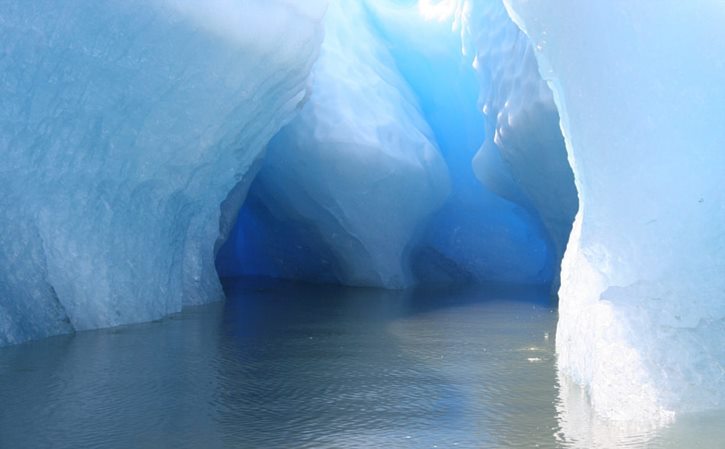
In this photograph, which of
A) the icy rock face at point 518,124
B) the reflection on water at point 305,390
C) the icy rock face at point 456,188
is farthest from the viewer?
the icy rock face at point 456,188

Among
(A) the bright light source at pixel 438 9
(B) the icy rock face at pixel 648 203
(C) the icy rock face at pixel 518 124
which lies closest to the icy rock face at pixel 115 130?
(C) the icy rock face at pixel 518 124

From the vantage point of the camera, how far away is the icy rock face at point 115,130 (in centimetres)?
477

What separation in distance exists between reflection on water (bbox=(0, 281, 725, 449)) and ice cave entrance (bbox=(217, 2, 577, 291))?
156 inches

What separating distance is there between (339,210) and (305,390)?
7030 millimetres

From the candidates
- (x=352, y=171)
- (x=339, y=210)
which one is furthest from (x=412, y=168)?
(x=339, y=210)

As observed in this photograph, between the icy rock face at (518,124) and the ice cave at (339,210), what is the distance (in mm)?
41

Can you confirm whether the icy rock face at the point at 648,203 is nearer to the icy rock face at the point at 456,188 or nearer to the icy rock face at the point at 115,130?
the icy rock face at the point at 115,130

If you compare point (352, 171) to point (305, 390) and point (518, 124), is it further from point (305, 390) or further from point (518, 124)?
point (305, 390)

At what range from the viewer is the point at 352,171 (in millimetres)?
9789

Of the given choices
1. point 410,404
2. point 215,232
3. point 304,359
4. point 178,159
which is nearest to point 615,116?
point 410,404

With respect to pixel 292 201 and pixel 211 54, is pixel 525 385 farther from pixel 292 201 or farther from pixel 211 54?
pixel 292 201

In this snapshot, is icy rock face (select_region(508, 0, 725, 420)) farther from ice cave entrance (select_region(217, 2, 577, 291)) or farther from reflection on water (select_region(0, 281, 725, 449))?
ice cave entrance (select_region(217, 2, 577, 291))

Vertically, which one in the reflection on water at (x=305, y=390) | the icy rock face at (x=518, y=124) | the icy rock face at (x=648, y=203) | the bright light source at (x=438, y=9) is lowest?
the reflection on water at (x=305, y=390)

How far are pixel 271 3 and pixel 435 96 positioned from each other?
7817 millimetres
